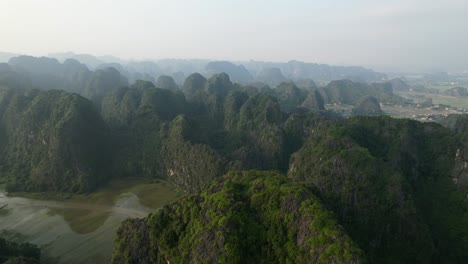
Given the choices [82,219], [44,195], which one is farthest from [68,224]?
[44,195]

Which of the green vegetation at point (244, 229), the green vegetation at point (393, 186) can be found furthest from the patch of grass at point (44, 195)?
the green vegetation at point (393, 186)

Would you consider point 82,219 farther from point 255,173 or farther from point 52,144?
point 255,173

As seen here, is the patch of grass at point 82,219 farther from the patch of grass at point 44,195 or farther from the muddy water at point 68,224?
the patch of grass at point 44,195

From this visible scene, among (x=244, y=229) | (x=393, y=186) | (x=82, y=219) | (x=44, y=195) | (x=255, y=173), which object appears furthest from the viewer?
(x=44, y=195)

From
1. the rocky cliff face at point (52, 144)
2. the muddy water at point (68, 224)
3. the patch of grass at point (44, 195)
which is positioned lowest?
the muddy water at point (68, 224)

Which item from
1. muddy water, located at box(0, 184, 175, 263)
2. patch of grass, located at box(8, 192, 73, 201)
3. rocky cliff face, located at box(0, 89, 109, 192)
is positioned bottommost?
muddy water, located at box(0, 184, 175, 263)

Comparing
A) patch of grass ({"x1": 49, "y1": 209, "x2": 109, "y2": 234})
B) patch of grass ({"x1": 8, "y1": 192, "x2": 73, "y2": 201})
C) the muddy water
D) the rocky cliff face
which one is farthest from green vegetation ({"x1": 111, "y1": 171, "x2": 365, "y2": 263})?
the rocky cliff face

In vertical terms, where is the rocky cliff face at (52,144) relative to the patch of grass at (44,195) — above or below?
above

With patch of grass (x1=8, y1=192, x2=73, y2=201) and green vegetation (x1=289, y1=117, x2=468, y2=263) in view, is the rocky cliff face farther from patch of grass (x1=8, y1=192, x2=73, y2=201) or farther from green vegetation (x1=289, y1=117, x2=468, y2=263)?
green vegetation (x1=289, y1=117, x2=468, y2=263)
